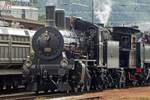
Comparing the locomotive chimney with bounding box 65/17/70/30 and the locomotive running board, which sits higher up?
the locomotive chimney with bounding box 65/17/70/30

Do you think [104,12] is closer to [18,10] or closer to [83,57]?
[18,10]

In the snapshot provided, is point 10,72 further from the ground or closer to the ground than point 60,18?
closer to the ground

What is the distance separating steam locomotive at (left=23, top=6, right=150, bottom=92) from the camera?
27703 millimetres

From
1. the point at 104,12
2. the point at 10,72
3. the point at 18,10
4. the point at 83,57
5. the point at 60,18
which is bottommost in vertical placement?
the point at 10,72

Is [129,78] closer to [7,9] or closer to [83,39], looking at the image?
[83,39]

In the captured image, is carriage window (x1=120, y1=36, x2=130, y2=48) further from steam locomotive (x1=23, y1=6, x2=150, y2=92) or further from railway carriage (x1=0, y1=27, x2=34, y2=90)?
railway carriage (x1=0, y1=27, x2=34, y2=90)

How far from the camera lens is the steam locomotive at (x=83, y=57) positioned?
27703mm

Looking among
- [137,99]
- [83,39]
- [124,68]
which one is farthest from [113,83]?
[137,99]

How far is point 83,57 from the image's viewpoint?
97.9 feet

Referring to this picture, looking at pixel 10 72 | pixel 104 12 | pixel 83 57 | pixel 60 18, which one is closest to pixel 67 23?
pixel 60 18

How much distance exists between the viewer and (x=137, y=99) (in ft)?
79.8

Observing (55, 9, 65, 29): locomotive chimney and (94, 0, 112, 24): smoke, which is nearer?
(55, 9, 65, 29): locomotive chimney

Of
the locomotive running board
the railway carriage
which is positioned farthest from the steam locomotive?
the locomotive running board

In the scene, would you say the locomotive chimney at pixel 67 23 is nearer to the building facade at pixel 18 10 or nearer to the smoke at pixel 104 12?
the smoke at pixel 104 12
